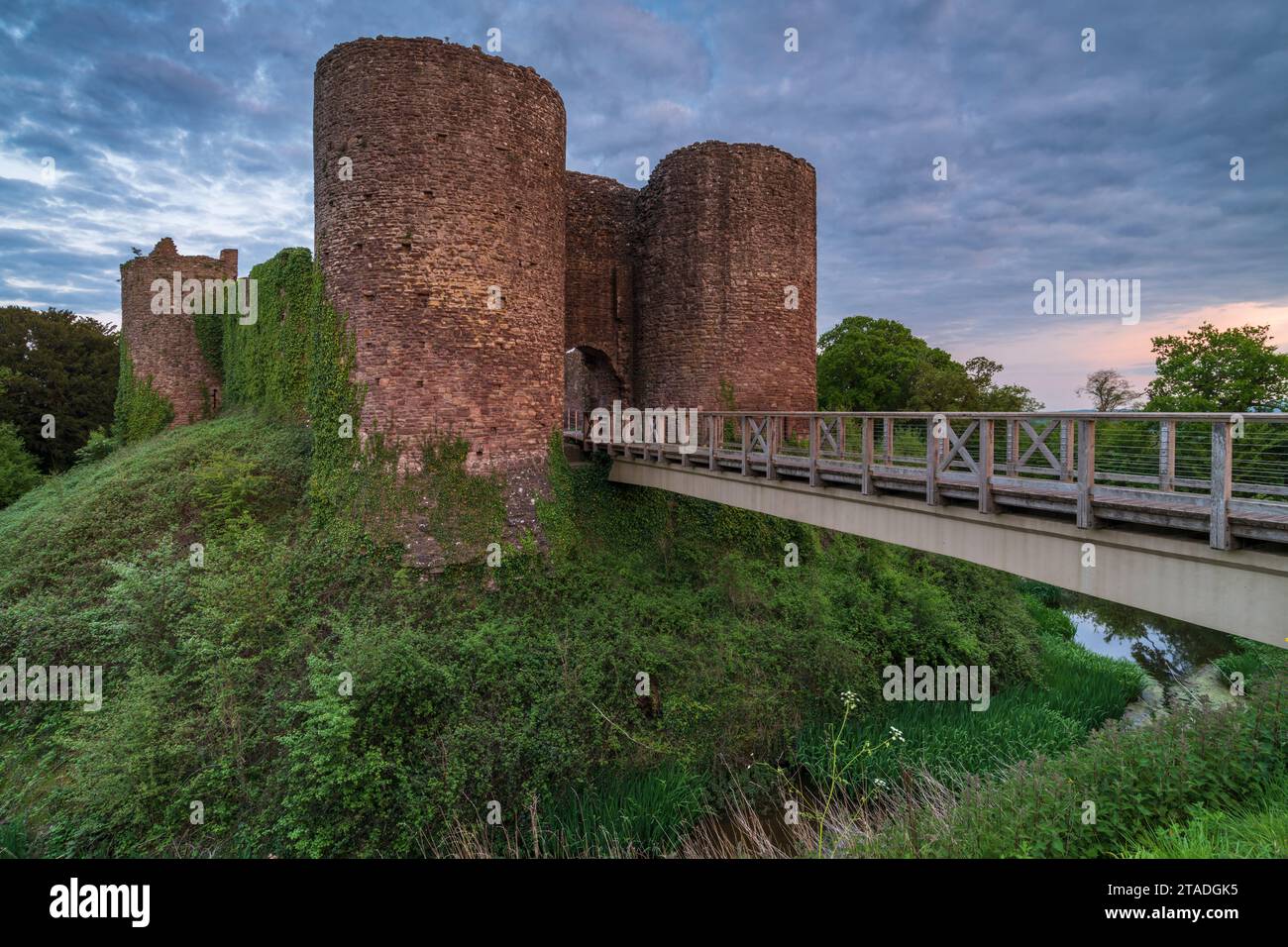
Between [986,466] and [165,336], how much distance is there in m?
24.6

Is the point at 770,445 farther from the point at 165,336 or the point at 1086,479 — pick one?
the point at 165,336

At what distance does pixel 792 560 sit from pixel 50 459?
30376 millimetres

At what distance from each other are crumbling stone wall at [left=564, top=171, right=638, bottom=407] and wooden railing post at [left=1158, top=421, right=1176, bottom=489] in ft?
43.1

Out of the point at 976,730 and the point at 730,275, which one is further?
the point at 730,275

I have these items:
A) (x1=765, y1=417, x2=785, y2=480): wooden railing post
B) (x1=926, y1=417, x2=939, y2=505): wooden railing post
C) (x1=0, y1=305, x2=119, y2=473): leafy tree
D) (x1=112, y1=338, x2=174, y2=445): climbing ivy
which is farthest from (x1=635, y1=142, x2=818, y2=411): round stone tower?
(x1=0, y1=305, x2=119, y2=473): leafy tree

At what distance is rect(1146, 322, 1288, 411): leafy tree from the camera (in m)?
16.8

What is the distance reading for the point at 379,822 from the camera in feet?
22.5

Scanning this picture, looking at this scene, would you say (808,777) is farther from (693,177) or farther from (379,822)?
(693,177)

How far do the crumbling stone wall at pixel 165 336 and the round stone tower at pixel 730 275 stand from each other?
626 inches

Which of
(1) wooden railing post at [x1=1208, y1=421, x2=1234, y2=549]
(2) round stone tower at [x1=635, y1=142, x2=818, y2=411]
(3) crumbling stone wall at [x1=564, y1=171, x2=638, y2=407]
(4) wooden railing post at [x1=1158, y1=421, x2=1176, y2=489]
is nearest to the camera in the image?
(1) wooden railing post at [x1=1208, y1=421, x2=1234, y2=549]

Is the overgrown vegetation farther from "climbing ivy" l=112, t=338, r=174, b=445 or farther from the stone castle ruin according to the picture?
"climbing ivy" l=112, t=338, r=174, b=445

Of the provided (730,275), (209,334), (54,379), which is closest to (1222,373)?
(730,275)

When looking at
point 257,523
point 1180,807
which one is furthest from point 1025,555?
point 257,523

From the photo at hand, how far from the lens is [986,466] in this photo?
19.9 ft
